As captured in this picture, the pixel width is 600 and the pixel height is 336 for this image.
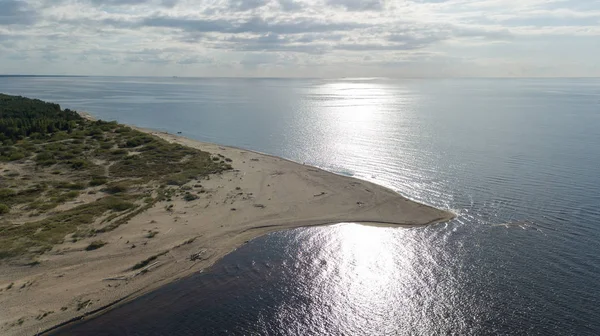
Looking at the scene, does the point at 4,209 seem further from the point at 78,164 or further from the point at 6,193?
the point at 78,164

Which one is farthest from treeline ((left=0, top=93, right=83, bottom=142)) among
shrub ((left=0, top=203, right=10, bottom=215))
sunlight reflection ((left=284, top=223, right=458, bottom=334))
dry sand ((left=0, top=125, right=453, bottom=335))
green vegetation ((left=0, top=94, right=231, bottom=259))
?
sunlight reflection ((left=284, top=223, right=458, bottom=334))

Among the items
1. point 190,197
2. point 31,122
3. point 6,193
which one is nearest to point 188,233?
point 190,197

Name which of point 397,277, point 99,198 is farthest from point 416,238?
point 99,198

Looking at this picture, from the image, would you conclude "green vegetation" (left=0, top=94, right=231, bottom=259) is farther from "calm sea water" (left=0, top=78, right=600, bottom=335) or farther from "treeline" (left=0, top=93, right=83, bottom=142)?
"calm sea water" (left=0, top=78, right=600, bottom=335)

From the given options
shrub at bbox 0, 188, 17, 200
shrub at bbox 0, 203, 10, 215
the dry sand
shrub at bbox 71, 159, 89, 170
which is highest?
shrub at bbox 71, 159, 89, 170

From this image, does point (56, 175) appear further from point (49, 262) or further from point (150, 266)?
point (150, 266)

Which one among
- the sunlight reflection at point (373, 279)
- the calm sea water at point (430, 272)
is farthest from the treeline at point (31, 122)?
the sunlight reflection at point (373, 279)
